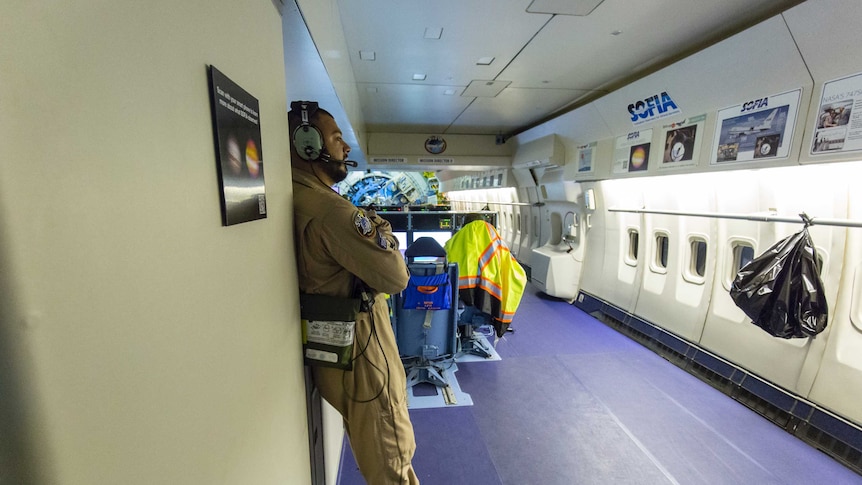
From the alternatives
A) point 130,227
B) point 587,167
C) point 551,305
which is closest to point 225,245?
point 130,227

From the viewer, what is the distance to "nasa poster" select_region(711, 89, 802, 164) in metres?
2.80

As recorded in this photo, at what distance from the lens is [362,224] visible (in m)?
1.59

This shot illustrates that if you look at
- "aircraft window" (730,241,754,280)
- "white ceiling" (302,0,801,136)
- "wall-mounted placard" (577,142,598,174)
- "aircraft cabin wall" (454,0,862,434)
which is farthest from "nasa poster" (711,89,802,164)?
"wall-mounted placard" (577,142,598,174)

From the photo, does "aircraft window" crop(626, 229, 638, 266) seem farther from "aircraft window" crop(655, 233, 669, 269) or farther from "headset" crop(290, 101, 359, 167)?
"headset" crop(290, 101, 359, 167)

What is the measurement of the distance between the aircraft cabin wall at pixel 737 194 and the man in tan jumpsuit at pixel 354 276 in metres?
3.37

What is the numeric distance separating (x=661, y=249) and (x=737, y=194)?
1693mm

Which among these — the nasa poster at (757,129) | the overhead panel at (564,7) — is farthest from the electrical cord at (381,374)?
the nasa poster at (757,129)

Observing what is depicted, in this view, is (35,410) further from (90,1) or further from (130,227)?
(90,1)

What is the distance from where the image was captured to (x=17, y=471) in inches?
13.9

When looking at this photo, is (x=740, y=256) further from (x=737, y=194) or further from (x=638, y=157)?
(x=638, y=157)

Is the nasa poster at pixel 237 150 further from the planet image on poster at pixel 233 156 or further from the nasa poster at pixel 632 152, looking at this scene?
the nasa poster at pixel 632 152

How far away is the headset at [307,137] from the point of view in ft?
5.65

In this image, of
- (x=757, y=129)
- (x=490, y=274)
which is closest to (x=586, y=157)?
(x=757, y=129)

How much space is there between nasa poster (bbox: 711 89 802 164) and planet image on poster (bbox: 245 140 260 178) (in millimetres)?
3915
